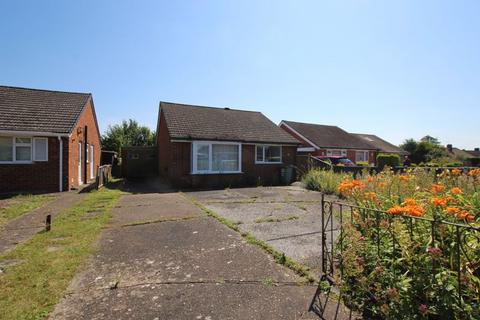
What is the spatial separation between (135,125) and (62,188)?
2472 centimetres

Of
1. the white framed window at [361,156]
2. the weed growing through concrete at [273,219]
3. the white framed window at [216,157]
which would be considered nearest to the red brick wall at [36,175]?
the white framed window at [216,157]

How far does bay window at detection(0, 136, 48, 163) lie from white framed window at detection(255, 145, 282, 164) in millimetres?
11110

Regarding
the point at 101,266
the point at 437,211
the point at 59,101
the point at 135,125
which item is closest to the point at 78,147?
the point at 59,101

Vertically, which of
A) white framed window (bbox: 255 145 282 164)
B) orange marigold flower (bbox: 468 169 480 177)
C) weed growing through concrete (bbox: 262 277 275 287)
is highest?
white framed window (bbox: 255 145 282 164)

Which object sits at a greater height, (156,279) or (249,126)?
(249,126)

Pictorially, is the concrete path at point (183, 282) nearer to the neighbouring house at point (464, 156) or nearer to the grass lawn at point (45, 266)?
the grass lawn at point (45, 266)

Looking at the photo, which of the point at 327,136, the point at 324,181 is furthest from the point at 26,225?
the point at 327,136


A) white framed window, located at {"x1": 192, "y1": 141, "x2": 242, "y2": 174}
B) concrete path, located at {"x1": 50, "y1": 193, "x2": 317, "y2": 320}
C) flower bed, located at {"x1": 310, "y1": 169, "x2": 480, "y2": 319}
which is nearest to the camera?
flower bed, located at {"x1": 310, "y1": 169, "x2": 480, "y2": 319}

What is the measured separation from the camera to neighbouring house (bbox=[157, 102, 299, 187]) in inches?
582

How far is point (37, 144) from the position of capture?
12.1 m

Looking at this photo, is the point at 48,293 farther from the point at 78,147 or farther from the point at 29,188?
the point at 78,147

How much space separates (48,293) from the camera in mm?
3213

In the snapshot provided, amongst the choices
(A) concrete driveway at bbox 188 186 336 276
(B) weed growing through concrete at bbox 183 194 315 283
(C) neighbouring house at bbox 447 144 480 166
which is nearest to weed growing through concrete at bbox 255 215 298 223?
(A) concrete driveway at bbox 188 186 336 276

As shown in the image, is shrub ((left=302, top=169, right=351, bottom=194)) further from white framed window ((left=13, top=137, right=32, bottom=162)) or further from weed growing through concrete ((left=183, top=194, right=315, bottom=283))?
white framed window ((left=13, top=137, right=32, bottom=162))
